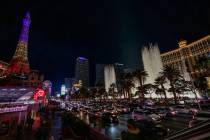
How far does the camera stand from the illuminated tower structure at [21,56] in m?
80.5

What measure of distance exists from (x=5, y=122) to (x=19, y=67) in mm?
73002

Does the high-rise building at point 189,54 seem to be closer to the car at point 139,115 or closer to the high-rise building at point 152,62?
the high-rise building at point 152,62

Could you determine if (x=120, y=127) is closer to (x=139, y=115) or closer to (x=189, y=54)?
(x=139, y=115)

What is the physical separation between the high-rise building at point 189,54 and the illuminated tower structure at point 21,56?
111 m

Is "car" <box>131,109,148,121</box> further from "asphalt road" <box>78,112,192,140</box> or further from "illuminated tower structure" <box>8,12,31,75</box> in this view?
"illuminated tower structure" <box>8,12,31,75</box>

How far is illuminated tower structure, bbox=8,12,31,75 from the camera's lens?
80.5m

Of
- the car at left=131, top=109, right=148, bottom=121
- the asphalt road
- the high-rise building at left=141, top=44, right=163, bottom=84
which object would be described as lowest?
the asphalt road

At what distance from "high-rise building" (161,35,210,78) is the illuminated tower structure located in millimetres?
110751

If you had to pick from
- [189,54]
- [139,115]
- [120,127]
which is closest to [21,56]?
[120,127]

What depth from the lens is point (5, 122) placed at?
19.8 m

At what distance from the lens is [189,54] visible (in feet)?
385

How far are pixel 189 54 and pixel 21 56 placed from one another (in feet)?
417

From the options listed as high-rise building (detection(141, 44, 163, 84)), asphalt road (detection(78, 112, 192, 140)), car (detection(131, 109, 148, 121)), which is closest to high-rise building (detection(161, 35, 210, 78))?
high-rise building (detection(141, 44, 163, 84))

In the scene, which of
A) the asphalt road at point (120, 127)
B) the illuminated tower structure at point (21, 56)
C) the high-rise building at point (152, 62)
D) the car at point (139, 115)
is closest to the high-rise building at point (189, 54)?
the high-rise building at point (152, 62)
